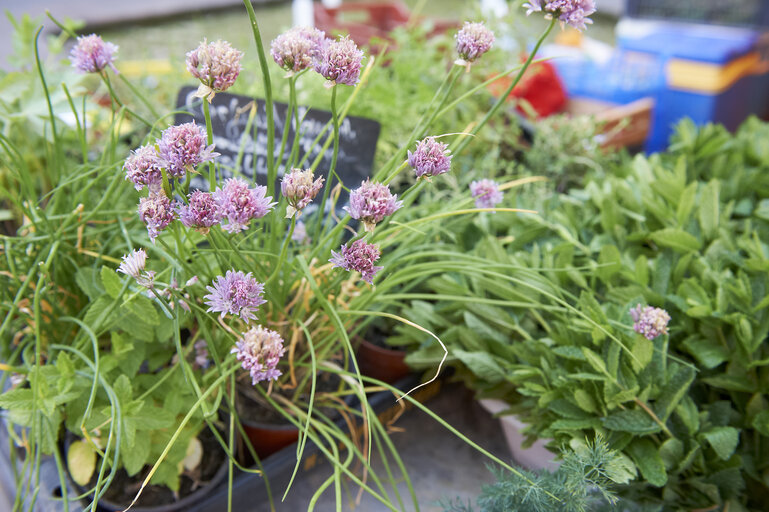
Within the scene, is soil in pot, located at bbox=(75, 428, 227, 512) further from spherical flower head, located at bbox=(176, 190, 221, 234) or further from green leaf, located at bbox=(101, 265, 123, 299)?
spherical flower head, located at bbox=(176, 190, 221, 234)

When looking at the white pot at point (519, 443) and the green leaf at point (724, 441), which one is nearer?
the green leaf at point (724, 441)

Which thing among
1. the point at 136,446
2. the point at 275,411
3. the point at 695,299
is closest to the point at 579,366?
the point at 695,299

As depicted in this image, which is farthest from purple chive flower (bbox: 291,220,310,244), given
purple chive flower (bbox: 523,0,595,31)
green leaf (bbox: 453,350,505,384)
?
purple chive flower (bbox: 523,0,595,31)

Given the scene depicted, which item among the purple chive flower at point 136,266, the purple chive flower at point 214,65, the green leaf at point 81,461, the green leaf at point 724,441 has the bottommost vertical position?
the green leaf at point 81,461

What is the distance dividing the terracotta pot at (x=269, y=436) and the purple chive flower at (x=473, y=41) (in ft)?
1.53

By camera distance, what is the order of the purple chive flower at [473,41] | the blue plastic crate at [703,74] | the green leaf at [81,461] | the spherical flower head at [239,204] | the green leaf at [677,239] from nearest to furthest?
1. the spherical flower head at [239,204]
2. the purple chive flower at [473,41]
3. the green leaf at [81,461]
4. the green leaf at [677,239]
5. the blue plastic crate at [703,74]

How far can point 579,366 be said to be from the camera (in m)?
0.67

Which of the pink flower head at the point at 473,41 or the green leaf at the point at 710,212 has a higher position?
the pink flower head at the point at 473,41

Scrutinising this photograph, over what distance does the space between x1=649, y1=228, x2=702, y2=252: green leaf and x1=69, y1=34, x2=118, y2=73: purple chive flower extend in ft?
2.24

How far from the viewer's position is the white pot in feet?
2.40

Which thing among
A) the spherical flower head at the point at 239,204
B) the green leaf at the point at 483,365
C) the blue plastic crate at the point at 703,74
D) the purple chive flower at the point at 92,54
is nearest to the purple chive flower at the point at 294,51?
the spherical flower head at the point at 239,204

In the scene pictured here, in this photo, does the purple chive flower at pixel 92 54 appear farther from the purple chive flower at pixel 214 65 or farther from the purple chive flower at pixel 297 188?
the purple chive flower at pixel 297 188

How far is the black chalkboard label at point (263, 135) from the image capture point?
0.82 meters

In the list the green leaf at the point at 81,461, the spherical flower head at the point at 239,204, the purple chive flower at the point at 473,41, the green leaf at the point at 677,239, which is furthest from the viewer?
the green leaf at the point at 677,239
